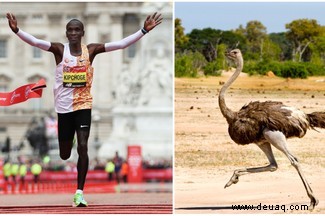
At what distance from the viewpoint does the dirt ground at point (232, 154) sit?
13.0 meters

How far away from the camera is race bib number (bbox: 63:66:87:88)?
36.7 ft

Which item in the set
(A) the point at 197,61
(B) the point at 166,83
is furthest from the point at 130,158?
(A) the point at 197,61

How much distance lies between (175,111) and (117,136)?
962 inches

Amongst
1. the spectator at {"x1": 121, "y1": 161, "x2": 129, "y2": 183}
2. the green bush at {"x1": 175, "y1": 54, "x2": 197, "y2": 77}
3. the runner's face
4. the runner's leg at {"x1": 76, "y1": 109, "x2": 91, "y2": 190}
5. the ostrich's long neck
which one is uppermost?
the runner's face

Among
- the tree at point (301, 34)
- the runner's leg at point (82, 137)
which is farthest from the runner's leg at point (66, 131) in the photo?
the tree at point (301, 34)

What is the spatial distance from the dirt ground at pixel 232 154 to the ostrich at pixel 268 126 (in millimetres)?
198

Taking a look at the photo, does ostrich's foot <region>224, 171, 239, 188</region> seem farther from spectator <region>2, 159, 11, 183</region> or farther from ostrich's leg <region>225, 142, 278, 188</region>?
spectator <region>2, 159, 11, 183</region>

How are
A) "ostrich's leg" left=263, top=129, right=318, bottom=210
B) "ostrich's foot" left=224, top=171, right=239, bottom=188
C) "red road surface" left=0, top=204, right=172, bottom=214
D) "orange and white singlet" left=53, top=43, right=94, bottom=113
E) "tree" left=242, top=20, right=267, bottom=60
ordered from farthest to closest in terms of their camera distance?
1. "tree" left=242, top=20, right=267, bottom=60
2. "ostrich's foot" left=224, top=171, right=239, bottom=188
3. "ostrich's leg" left=263, top=129, right=318, bottom=210
4. "red road surface" left=0, top=204, right=172, bottom=214
5. "orange and white singlet" left=53, top=43, right=94, bottom=113

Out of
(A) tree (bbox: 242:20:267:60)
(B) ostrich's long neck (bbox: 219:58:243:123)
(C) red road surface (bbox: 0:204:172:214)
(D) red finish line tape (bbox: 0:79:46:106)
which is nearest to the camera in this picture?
(D) red finish line tape (bbox: 0:79:46:106)

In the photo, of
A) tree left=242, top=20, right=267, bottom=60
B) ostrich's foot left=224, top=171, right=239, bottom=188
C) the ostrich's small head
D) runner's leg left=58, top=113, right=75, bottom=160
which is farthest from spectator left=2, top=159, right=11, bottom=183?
runner's leg left=58, top=113, right=75, bottom=160

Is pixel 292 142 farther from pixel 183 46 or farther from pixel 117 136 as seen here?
pixel 117 136

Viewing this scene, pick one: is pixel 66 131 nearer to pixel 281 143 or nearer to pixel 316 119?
pixel 281 143

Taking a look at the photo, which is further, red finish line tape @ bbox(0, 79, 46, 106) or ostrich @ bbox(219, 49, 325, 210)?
ostrich @ bbox(219, 49, 325, 210)

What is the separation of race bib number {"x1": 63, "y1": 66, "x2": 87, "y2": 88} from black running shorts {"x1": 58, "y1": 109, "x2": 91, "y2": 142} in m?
0.29
